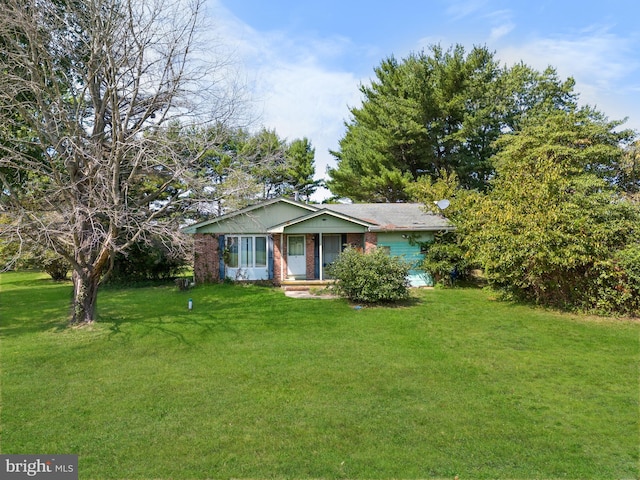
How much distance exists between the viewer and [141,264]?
19.6 metres

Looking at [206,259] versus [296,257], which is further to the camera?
[296,257]

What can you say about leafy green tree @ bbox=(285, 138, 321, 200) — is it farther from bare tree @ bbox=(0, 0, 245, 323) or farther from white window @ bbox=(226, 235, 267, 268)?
bare tree @ bbox=(0, 0, 245, 323)

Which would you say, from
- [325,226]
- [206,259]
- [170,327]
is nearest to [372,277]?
[325,226]

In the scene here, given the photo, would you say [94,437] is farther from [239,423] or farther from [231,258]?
[231,258]

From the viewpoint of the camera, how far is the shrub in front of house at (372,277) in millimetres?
12320

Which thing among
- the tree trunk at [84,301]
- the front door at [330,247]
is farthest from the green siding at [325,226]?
the tree trunk at [84,301]

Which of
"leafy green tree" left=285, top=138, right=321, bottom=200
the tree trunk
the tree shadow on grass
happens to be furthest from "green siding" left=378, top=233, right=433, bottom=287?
"leafy green tree" left=285, top=138, right=321, bottom=200

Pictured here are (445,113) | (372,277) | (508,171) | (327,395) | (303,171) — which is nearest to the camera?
(327,395)

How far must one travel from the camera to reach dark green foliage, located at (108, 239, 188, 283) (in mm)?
19167

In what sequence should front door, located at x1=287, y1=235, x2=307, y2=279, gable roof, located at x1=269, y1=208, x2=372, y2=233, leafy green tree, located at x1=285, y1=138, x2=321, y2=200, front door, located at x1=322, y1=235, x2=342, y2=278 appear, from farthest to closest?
leafy green tree, located at x1=285, y1=138, x2=321, y2=200 → front door, located at x1=322, y1=235, x2=342, y2=278 → front door, located at x1=287, y1=235, x2=307, y2=279 → gable roof, located at x1=269, y1=208, x2=372, y2=233

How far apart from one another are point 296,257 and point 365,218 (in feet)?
12.6

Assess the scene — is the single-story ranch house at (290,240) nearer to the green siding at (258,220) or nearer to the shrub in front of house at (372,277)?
the green siding at (258,220)

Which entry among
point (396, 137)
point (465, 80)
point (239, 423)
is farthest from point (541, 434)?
point (465, 80)

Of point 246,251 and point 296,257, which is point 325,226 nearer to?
point 296,257
